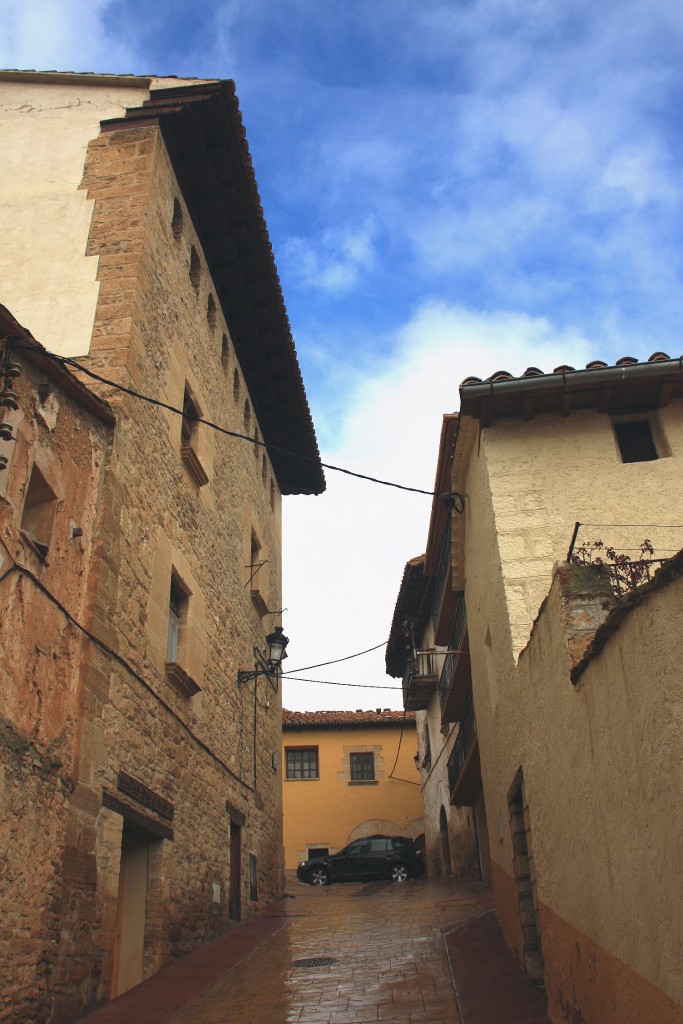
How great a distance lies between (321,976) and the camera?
330 inches

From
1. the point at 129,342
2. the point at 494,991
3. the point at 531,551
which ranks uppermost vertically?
the point at 129,342

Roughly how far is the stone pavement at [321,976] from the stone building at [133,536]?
42 centimetres

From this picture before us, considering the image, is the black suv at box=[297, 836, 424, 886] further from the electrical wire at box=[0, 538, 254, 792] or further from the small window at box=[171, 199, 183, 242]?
the small window at box=[171, 199, 183, 242]

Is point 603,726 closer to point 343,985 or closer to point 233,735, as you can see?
point 343,985

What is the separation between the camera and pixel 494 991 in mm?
7160

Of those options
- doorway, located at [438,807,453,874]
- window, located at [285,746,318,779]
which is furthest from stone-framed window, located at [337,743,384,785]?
doorway, located at [438,807,453,874]

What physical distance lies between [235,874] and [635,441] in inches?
332

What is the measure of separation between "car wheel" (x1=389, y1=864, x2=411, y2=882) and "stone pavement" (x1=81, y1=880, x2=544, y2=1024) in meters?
8.40

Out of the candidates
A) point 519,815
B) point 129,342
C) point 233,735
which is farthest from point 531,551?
point 233,735

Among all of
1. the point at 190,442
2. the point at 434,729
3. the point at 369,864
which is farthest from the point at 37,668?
the point at 434,729

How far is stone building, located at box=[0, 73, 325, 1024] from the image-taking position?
6766 millimetres

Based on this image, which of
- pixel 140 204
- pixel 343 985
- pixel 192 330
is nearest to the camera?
pixel 343 985

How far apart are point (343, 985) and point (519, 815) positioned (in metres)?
2.27

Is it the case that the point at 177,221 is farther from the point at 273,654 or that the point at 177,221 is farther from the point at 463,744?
the point at 463,744
